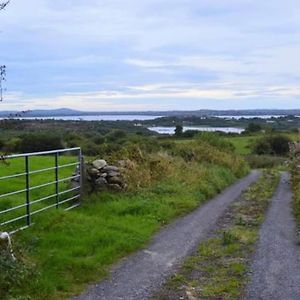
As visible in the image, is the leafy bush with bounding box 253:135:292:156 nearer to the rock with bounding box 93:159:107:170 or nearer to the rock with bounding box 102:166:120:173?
the rock with bounding box 102:166:120:173

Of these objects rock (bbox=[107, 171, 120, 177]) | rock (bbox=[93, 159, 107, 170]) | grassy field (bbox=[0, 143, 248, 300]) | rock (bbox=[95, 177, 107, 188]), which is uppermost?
rock (bbox=[93, 159, 107, 170])

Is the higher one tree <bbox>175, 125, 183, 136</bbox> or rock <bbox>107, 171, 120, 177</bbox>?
rock <bbox>107, 171, 120, 177</bbox>

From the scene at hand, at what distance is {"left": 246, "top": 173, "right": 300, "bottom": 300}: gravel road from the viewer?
7231 millimetres

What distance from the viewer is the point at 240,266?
860 cm

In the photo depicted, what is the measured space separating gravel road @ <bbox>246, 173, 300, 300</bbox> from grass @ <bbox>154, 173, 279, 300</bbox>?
0.17 metres

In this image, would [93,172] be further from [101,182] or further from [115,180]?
[115,180]

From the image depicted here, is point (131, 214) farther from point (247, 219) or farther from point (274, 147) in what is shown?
point (274, 147)

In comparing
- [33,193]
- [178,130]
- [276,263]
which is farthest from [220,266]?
[178,130]

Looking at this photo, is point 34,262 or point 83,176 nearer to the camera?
point 34,262

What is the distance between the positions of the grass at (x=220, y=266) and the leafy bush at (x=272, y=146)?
45.9 meters

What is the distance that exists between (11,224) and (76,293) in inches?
141

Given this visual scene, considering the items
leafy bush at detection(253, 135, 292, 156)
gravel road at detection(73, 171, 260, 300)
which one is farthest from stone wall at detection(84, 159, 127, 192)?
leafy bush at detection(253, 135, 292, 156)

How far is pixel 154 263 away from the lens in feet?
28.9

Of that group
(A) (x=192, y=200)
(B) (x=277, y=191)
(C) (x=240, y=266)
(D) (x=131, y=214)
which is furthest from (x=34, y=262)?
(B) (x=277, y=191)
